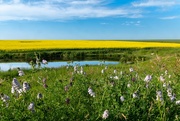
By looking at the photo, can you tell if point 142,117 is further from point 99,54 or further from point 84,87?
point 99,54

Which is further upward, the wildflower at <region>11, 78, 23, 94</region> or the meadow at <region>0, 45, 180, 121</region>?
the wildflower at <region>11, 78, 23, 94</region>

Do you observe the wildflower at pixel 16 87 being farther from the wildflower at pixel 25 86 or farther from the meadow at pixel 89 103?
the wildflower at pixel 25 86

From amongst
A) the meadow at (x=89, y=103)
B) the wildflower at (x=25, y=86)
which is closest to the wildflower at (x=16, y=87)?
the meadow at (x=89, y=103)

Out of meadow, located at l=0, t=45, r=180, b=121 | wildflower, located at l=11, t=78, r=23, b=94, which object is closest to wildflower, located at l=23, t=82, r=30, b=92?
meadow, located at l=0, t=45, r=180, b=121

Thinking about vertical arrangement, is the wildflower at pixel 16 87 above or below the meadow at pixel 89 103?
above

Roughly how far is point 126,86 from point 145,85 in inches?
16.2

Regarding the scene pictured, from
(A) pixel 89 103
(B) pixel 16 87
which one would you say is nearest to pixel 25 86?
(B) pixel 16 87

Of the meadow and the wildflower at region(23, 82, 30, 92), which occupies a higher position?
the wildflower at region(23, 82, 30, 92)

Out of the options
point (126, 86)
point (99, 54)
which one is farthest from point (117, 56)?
point (126, 86)

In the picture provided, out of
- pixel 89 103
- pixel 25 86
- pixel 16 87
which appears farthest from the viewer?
pixel 89 103

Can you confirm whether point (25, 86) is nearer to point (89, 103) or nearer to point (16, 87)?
point (16, 87)

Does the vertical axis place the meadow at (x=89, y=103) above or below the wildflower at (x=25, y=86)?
below

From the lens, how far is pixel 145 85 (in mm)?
6609

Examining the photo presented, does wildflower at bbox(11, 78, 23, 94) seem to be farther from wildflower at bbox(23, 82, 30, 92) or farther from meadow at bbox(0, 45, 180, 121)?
wildflower at bbox(23, 82, 30, 92)
